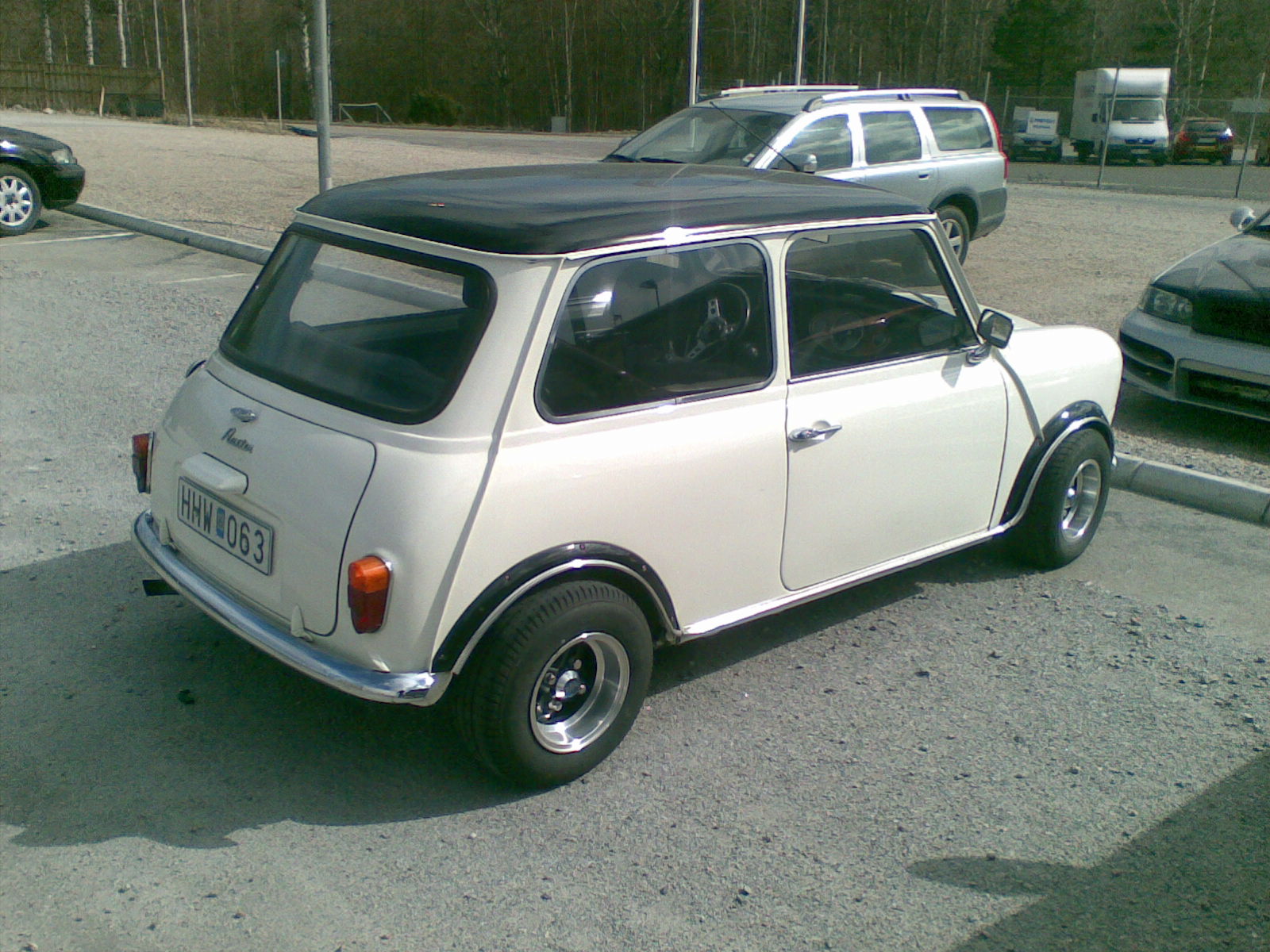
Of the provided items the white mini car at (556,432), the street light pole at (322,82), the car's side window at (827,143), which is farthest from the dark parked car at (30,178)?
the white mini car at (556,432)

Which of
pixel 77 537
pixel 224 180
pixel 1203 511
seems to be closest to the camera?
pixel 77 537

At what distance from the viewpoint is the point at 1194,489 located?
6.13 metres

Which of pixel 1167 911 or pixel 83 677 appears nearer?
pixel 1167 911

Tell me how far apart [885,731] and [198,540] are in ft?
7.41

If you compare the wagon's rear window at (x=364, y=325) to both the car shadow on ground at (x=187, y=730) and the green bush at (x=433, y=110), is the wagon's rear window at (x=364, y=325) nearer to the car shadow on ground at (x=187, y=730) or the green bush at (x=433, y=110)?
the car shadow on ground at (x=187, y=730)

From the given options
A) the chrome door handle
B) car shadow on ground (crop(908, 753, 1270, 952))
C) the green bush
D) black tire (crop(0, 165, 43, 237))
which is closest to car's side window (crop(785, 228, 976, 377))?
the chrome door handle

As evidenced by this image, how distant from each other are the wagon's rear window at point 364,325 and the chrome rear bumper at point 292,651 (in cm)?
66

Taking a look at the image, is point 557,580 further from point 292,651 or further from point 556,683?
point 292,651

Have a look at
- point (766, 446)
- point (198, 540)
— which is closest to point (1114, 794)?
point (766, 446)

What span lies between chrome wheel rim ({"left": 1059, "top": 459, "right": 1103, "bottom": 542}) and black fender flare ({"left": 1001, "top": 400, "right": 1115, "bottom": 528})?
0.27 meters

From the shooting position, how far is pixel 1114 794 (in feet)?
11.8

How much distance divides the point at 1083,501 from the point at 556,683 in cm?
287

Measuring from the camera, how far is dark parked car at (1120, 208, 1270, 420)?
277 inches

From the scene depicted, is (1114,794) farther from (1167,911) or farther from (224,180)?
(224,180)
